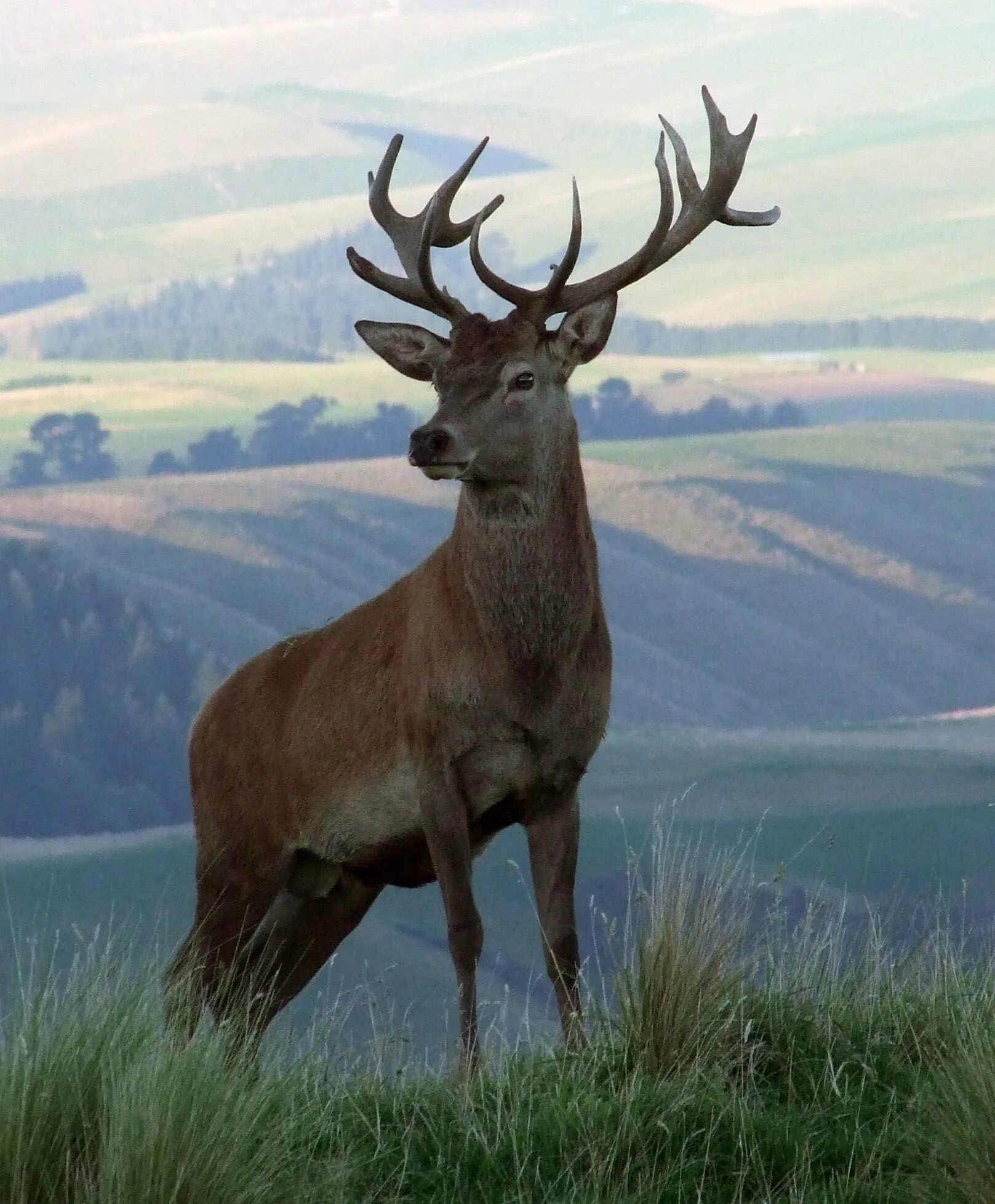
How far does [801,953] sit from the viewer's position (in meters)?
6.50

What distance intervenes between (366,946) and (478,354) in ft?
39.8

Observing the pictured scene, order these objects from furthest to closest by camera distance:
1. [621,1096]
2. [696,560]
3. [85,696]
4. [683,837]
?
[696,560]
[85,696]
[683,837]
[621,1096]

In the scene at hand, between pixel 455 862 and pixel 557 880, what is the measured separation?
347 millimetres

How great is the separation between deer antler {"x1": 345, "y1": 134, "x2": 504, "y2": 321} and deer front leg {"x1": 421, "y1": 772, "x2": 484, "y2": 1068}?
5.33 feet

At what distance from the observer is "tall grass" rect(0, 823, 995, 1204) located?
4.63 metres

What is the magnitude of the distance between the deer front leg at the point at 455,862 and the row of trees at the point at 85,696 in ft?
52.8

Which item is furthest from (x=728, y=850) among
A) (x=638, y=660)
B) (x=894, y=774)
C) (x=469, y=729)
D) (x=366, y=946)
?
(x=638, y=660)

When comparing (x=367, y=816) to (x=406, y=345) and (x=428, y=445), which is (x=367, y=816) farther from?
(x=406, y=345)

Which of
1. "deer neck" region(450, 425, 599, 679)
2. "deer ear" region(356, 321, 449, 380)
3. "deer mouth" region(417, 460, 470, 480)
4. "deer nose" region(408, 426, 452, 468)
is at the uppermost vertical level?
"deer ear" region(356, 321, 449, 380)

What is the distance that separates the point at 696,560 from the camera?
32500 mm

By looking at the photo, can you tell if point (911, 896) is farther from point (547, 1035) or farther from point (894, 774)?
point (894, 774)

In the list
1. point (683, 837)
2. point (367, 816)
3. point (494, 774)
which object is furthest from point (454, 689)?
point (683, 837)

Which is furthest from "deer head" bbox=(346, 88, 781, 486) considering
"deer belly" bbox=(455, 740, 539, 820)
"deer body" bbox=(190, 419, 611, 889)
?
"deer belly" bbox=(455, 740, 539, 820)

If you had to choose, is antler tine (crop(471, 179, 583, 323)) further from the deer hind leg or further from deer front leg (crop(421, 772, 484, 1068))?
the deer hind leg
